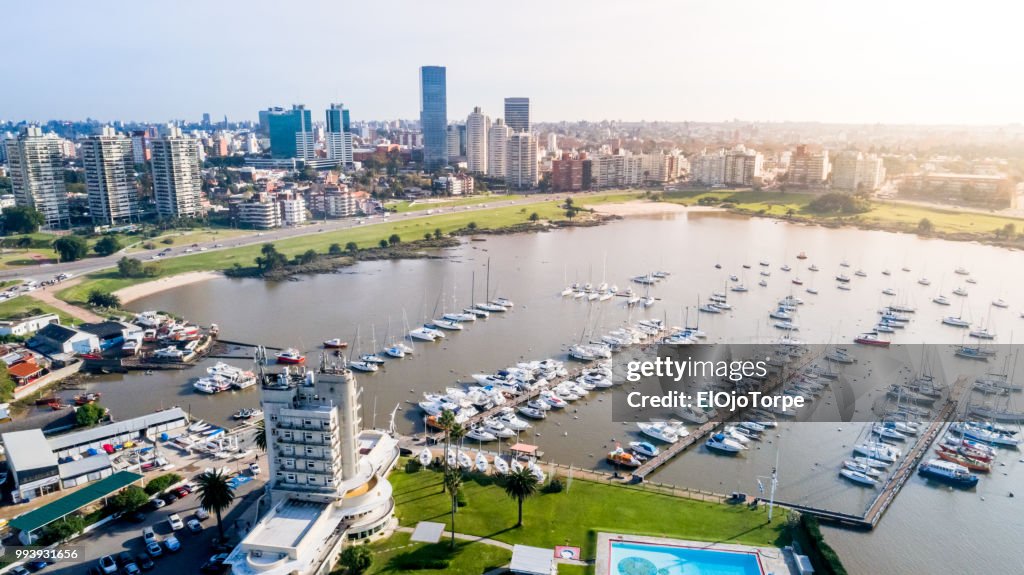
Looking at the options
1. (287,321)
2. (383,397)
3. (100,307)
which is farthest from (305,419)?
(100,307)

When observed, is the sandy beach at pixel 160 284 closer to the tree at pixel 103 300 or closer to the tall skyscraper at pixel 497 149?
the tree at pixel 103 300

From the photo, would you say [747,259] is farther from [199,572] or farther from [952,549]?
[199,572]

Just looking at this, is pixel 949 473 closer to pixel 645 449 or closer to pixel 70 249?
pixel 645 449

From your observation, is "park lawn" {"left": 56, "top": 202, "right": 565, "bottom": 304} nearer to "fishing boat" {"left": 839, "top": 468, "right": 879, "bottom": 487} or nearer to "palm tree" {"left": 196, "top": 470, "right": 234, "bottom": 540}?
"palm tree" {"left": 196, "top": 470, "right": 234, "bottom": 540}

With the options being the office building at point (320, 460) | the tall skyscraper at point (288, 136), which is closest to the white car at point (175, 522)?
the office building at point (320, 460)

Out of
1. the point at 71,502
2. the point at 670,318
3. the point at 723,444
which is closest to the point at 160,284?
the point at 71,502
